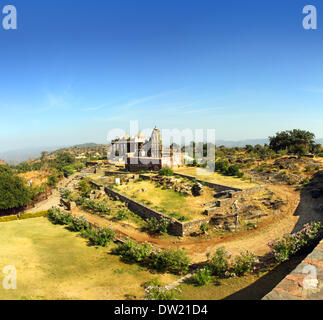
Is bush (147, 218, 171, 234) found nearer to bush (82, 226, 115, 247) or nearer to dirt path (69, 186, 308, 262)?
dirt path (69, 186, 308, 262)

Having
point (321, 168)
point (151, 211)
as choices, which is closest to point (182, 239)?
point (151, 211)

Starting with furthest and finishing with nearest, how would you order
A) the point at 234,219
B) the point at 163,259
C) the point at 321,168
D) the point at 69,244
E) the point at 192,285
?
the point at 321,168 → the point at 234,219 → the point at 69,244 → the point at 163,259 → the point at 192,285

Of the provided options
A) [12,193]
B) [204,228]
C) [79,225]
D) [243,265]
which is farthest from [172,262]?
[12,193]

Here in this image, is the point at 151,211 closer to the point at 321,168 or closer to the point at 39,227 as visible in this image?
the point at 39,227

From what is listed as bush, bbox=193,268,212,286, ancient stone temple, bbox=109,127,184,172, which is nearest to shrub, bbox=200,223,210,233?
bush, bbox=193,268,212,286

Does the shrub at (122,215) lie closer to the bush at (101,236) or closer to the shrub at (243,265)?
the bush at (101,236)

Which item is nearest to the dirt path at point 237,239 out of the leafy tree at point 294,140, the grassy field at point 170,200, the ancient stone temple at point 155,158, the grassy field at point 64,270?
the grassy field at point 170,200
